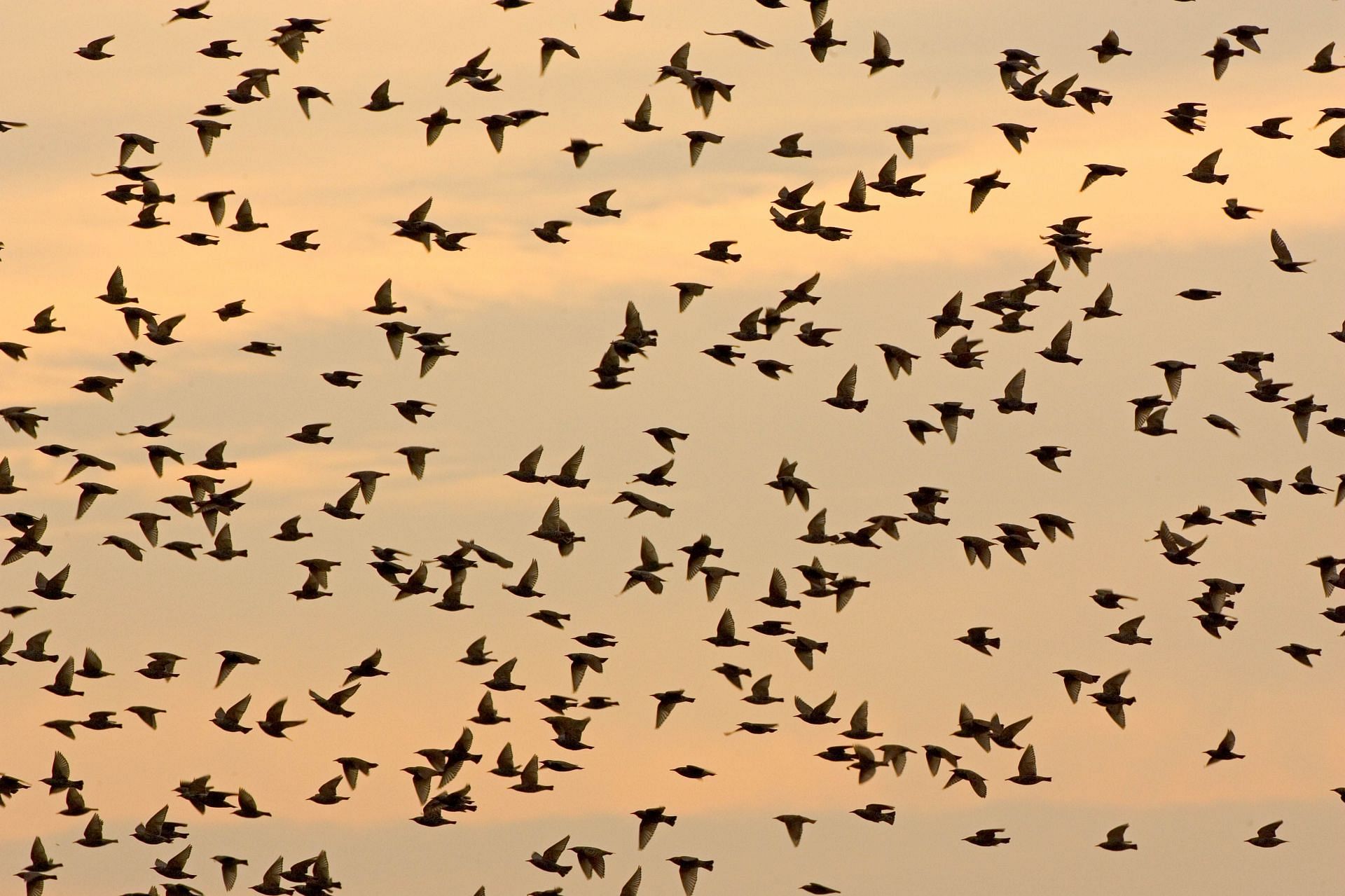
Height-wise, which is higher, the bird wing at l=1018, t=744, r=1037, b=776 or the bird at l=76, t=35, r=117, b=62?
the bird at l=76, t=35, r=117, b=62

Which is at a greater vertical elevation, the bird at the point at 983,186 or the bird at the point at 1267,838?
the bird at the point at 983,186

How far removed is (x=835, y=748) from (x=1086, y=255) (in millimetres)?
16714

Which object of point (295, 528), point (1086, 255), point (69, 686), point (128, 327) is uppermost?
point (1086, 255)

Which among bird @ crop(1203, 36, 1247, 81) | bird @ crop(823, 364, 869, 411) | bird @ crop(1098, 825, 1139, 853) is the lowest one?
bird @ crop(1098, 825, 1139, 853)

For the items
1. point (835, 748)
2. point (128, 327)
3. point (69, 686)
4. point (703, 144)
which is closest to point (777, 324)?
point (703, 144)

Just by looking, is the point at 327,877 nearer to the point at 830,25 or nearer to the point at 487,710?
the point at 487,710

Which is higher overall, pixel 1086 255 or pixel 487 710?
pixel 1086 255

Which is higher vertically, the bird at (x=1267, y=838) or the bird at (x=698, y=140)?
the bird at (x=698, y=140)

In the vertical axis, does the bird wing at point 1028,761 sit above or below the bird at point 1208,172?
below

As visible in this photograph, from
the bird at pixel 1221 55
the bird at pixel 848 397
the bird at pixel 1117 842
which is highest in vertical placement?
the bird at pixel 1221 55

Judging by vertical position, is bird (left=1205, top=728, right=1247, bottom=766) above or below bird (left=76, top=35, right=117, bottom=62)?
below

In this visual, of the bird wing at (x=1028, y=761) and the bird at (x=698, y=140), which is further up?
the bird at (x=698, y=140)

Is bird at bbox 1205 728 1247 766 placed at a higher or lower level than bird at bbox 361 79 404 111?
lower

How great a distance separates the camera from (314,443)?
255 ft
